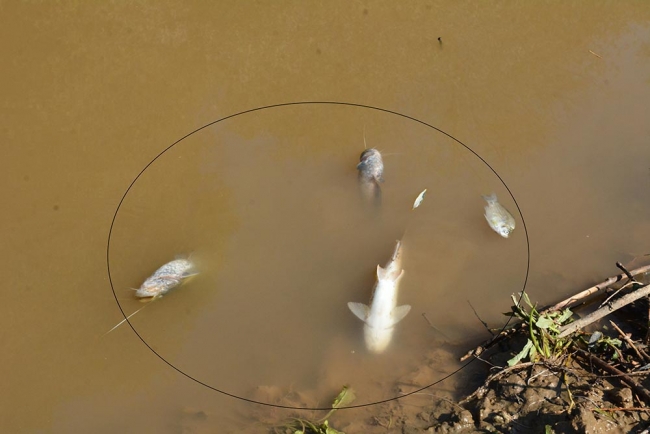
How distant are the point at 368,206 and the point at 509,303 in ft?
Answer: 6.12

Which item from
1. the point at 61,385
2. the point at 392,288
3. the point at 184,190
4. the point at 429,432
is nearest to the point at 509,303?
the point at 392,288

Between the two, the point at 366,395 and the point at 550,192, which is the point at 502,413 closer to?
the point at 366,395

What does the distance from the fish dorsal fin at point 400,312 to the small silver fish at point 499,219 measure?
133cm

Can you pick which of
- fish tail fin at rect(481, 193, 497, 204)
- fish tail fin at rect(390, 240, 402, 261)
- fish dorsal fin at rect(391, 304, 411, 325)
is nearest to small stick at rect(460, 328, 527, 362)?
fish dorsal fin at rect(391, 304, 411, 325)

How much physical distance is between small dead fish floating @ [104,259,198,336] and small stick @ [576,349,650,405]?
12.9 ft

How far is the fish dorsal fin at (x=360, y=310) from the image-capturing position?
A: 6.16 meters

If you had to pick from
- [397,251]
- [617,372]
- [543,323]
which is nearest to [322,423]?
[397,251]

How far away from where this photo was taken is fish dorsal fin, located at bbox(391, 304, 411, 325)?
617 cm

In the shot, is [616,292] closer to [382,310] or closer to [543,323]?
[543,323]

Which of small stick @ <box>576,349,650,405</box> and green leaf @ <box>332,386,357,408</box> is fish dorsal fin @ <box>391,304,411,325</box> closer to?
green leaf @ <box>332,386,357,408</box>

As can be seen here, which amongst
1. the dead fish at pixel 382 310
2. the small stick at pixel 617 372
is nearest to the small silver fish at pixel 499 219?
the dead fish at pixel 382 310

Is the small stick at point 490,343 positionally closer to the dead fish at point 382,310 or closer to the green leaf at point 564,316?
the green leaf at point 564,316

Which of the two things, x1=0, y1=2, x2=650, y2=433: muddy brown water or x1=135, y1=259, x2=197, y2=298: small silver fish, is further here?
x1=135, y1=259, x2=197, y2=298: small silver fish

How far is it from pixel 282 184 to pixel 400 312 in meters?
2.05
